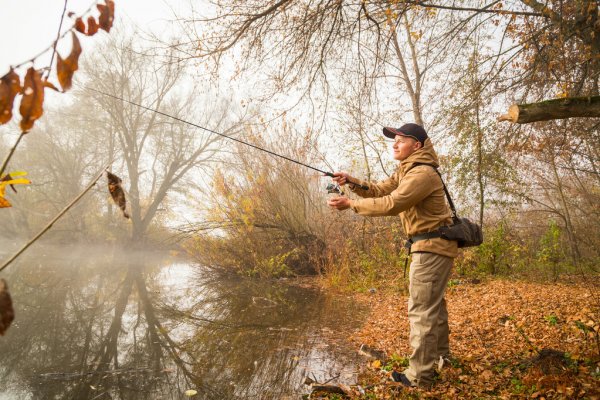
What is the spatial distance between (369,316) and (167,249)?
55.9 feet

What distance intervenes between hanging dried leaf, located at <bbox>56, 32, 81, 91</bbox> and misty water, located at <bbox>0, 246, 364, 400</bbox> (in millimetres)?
2869

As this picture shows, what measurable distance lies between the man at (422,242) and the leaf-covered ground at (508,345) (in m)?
0.26

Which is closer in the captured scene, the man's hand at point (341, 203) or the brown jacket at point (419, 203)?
the brown jacket at point (419, 203)

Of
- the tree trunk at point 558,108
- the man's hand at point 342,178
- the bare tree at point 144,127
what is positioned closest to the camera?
the tree trunk at point 558,108

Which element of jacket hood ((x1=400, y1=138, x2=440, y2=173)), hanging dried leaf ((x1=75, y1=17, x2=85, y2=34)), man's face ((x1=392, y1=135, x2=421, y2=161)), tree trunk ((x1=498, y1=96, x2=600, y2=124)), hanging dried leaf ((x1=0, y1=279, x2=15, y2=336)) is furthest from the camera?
tree trunk ((x1=498, y1=96, x2=600, y2=124))

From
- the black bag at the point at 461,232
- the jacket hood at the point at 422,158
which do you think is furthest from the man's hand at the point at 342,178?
the black bag at the point at 461,232

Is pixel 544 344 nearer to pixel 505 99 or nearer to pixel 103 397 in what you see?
pixel 103 397

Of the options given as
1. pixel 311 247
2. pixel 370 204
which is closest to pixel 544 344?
pixel 370 204

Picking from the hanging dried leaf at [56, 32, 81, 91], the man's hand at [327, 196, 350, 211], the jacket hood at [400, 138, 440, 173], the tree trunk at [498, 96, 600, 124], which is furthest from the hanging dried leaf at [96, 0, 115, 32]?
the tree trunk at [498, 96, 600, 124]

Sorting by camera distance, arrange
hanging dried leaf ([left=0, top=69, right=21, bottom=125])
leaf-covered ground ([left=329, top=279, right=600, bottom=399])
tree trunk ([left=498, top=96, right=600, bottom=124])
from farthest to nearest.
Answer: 1. tree trunk ([left=498, top=96, right=600, bottom=124])
2. leaf-covered ground ([left=329, top=279, right=600, bottom=399])
3. hanging dried leaf ([left=0, top=69, right=21, bottom=125])

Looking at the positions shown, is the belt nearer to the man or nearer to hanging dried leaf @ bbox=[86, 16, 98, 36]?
the man

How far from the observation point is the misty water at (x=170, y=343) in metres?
3.32

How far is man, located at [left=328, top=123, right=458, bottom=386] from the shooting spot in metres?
3.07

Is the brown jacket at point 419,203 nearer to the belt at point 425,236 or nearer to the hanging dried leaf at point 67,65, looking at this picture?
the belt at point 425,236
